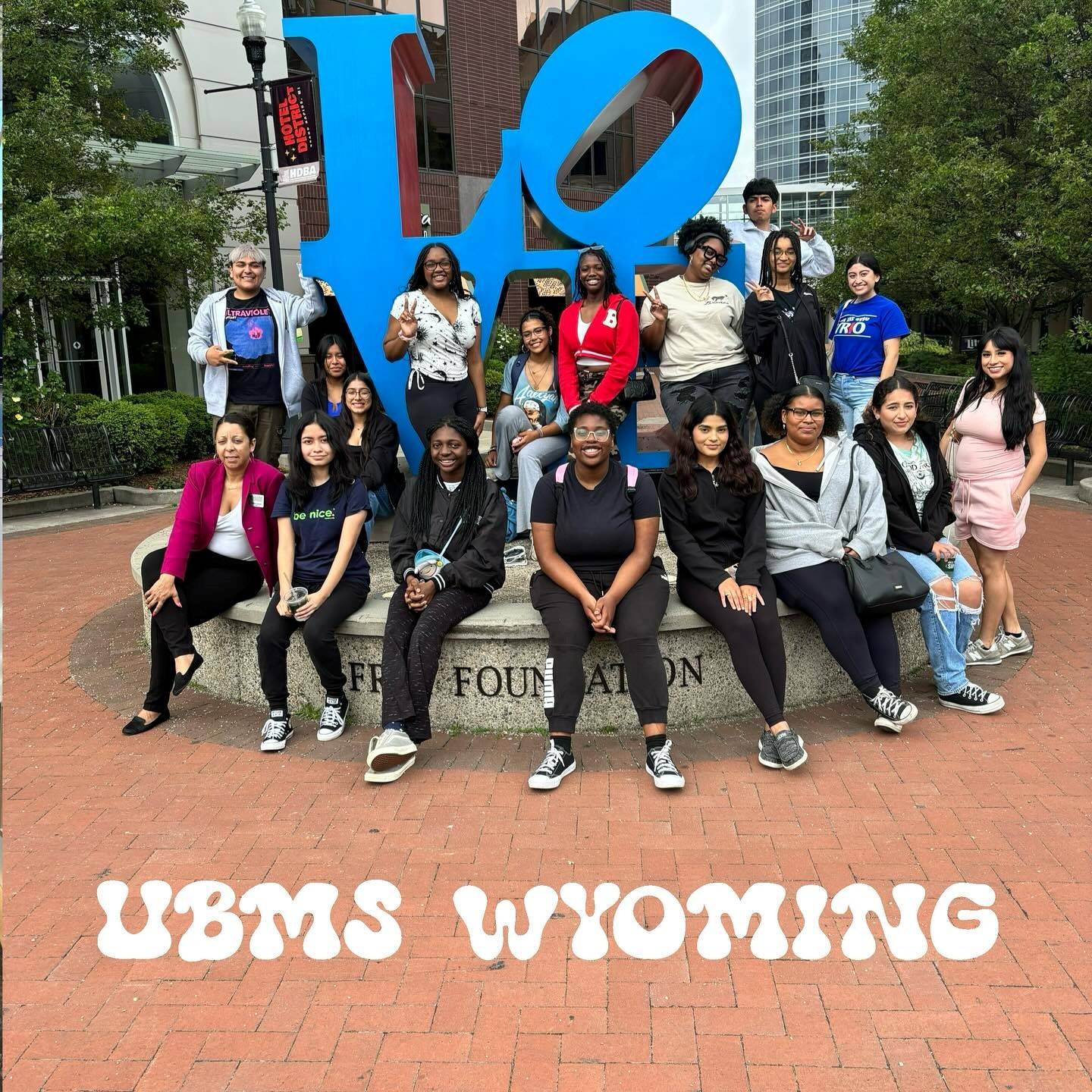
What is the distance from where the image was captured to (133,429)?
13281mm

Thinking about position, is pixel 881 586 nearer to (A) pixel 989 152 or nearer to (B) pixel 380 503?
(B) pixel 380 503

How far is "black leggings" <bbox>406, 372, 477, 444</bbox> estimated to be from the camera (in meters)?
6.51

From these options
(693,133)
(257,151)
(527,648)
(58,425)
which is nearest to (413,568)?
(527,648)

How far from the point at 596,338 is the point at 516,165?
1.56 m

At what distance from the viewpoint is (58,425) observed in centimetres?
1262

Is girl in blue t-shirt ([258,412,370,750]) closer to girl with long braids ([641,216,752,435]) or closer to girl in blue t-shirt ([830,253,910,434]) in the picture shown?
girl with long braids ([641,216,752,435])

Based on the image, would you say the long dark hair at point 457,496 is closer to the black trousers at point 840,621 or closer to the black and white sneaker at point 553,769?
the black and white sneaker at point 553,769

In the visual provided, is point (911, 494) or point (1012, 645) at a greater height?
point (911, 494)

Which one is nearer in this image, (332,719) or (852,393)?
(332,719)

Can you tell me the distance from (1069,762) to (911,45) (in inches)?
559

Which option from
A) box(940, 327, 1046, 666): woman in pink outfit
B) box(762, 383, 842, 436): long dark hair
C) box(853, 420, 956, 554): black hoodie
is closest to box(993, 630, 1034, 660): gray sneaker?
box(940, 327, 1046, 666): woman in pink outfit

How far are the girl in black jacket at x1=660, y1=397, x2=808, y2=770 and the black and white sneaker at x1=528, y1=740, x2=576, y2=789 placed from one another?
93 cm

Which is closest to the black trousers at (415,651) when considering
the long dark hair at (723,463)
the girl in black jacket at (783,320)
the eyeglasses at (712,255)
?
the long dark hair at (723,463)

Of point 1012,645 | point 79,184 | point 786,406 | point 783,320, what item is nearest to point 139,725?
point 786,406
